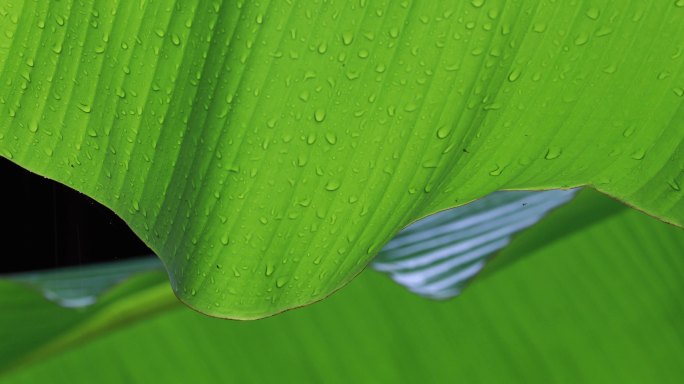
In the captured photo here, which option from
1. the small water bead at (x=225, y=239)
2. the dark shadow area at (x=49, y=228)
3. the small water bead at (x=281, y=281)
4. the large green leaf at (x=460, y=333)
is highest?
the small water bead at (x=225, y=239)

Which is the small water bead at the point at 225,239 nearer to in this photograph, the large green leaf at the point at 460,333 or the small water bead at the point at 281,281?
the small water bead at the point at 281,281

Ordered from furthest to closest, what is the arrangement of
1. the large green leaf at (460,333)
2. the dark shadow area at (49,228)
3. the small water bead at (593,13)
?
the dark shadow area at (49,228) < the large green leaf at (460,333) < the small water bead at (593,13)

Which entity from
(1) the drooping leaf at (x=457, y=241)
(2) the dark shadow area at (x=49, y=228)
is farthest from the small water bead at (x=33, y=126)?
(2) the dark shadow area at (x=49, y=228)

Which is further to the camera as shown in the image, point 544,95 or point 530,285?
point 530,285

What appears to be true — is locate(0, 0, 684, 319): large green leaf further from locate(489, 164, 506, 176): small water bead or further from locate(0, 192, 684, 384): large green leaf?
locate(0, 192, 684, 384): large green leaf

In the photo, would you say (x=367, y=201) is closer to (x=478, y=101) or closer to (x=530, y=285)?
(x=478, y=101)

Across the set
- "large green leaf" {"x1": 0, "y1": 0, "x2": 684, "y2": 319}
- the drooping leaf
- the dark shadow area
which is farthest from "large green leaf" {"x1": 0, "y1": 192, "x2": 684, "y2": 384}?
the dark shadow area

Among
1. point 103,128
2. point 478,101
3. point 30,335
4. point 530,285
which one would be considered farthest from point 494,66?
point 30,335
